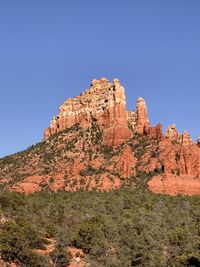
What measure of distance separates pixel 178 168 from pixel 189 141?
10.9m

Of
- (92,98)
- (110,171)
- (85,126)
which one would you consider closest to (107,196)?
(110,171)

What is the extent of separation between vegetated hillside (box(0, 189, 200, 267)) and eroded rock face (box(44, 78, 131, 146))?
34.3m

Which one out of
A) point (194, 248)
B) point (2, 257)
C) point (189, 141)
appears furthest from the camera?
point (189, 141)

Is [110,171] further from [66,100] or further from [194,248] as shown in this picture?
[194,248]

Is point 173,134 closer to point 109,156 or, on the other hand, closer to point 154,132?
point 154,132

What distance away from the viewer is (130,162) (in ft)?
418

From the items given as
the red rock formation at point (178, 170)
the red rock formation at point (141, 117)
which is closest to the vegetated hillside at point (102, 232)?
the red rock formation at point (178, 170)

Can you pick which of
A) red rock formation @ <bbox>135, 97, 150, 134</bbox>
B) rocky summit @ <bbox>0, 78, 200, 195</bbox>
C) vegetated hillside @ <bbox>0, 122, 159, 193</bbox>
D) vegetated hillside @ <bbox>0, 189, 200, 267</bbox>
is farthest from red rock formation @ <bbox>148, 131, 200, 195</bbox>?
vegetated hillside @ <bbox>0, 189, 200, 267</bbox>

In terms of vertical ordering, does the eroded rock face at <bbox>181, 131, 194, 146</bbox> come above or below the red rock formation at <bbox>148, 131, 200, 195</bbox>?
above

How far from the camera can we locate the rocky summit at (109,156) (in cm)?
12075

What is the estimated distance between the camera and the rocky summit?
120750mm

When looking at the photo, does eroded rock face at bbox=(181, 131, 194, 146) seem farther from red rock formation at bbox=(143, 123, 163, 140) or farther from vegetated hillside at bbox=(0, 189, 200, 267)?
vegetated hillside at bbox=(0, 189, 200, 267)

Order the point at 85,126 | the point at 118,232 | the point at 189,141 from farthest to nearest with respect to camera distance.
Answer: the point at 85,126, the point at 189,141, the point at 118,232

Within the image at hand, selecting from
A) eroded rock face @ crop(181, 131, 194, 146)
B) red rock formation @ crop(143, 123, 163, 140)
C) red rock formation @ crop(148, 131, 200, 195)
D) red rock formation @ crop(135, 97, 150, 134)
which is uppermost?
red rock formation @ crop(135, 97, 150, 134)
